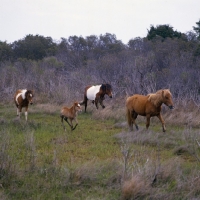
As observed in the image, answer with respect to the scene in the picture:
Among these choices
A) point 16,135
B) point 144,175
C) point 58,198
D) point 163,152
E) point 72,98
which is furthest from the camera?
point 72,98

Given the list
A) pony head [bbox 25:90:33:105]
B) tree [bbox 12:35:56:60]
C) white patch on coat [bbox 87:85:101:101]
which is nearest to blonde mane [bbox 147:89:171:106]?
pony head [bbox 25:90:33:105]

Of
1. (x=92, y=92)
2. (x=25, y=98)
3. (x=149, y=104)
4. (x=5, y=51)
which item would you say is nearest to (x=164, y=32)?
(x=5, y=51)

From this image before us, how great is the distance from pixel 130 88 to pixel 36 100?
568cm

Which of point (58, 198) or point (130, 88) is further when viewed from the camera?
point (130, 88)

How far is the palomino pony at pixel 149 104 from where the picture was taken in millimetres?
10156

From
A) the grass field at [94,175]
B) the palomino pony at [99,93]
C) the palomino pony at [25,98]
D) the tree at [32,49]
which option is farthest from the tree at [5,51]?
the grass field at [94,175]

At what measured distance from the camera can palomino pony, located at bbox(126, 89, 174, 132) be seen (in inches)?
400

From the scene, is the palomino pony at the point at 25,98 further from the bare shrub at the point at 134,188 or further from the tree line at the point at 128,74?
the bare shrub at the point at 134,188

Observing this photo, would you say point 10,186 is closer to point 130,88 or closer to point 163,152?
point 163,152

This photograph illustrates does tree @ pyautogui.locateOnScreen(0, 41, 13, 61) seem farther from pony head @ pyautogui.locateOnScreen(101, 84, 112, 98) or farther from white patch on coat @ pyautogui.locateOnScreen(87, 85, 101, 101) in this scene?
pony head @ pyautogui.locateOnScreen(101, 84, 112, 98)

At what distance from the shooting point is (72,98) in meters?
18.0

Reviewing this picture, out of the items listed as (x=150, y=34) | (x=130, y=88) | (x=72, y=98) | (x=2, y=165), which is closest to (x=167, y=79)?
(x=130, y=88)

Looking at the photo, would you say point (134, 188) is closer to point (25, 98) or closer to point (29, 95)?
point (29, 95)

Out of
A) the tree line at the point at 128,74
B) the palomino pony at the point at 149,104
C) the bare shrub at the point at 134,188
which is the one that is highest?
the tree line at the point at 128,74
